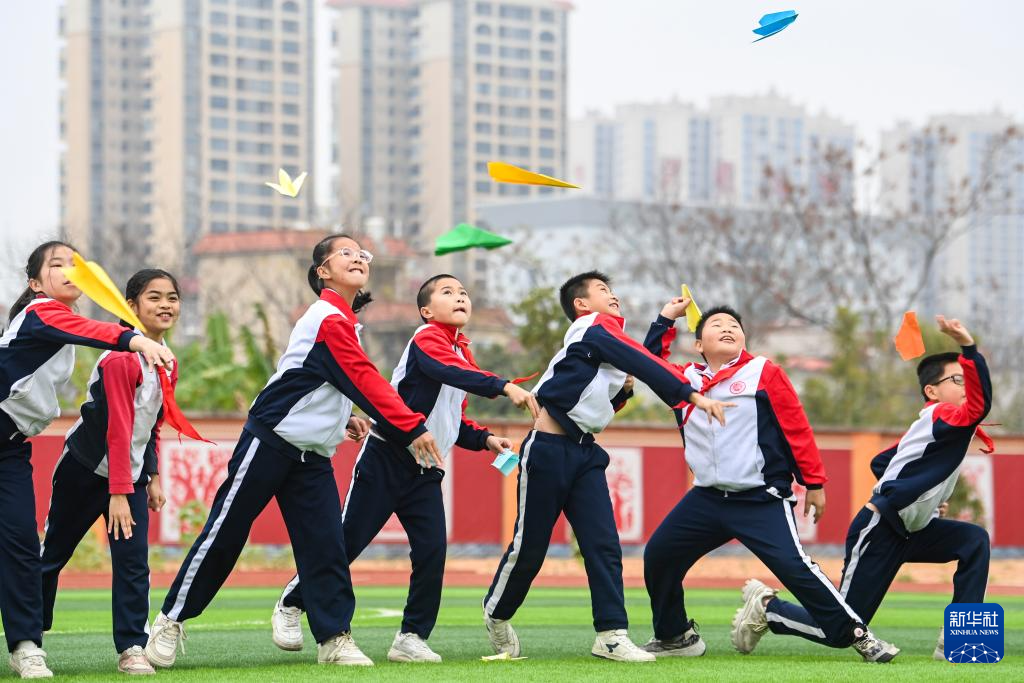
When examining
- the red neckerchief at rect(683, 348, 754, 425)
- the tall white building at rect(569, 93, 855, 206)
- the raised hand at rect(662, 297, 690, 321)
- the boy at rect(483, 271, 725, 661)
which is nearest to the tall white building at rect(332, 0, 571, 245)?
the tall white building at rect(569, 93, 855, 206)

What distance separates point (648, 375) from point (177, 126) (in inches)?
3959

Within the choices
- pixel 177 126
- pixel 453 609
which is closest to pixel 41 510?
pixel 453 609

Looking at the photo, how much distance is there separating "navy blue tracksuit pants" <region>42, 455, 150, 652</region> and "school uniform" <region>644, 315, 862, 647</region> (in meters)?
2.54

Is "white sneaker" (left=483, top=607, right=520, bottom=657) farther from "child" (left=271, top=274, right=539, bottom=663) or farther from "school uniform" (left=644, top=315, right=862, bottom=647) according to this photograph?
"school uniform" (left=644, top=315, right=862, bottom=647)

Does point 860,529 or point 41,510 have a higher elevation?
point 860,529

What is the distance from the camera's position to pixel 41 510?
17.4m

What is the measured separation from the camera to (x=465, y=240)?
791 centimetres

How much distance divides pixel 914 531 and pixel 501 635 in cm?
223

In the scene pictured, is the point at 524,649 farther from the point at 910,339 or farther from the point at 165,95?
the point at 165,95

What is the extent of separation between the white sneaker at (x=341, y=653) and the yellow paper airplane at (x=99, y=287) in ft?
5.74

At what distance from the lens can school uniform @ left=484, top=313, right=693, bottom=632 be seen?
7.60 metres

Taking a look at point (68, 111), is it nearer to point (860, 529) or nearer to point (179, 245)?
point (179, 245)

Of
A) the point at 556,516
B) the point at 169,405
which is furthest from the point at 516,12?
the point at 169,405

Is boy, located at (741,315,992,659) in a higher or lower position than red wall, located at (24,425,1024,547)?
higher
